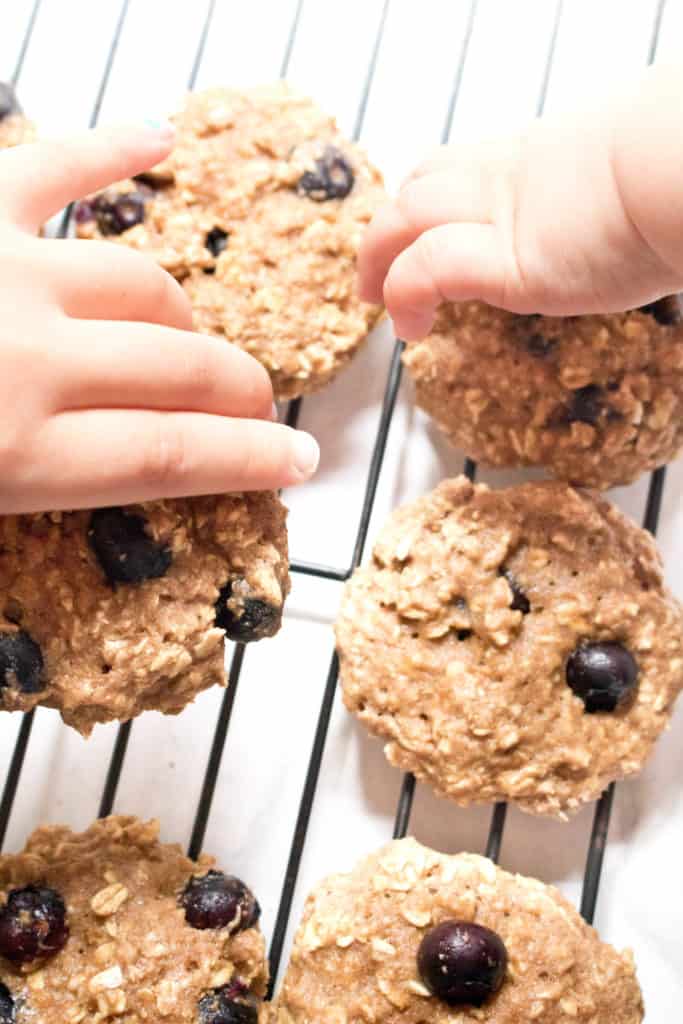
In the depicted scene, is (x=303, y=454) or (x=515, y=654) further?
(x=515, y=654)

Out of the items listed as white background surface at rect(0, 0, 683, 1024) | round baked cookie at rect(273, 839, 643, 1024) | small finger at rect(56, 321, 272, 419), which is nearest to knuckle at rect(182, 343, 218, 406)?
small finger at rect(56, 321, 272, 419)

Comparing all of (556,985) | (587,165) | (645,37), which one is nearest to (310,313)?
(587,165)

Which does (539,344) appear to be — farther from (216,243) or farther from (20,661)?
(20,661)

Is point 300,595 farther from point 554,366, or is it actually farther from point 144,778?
point 554,366

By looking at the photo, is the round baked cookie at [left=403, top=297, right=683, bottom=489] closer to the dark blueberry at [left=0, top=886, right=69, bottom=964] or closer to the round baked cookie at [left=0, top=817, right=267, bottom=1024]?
the round baked cookie at [left=0, top=817, right=267, bottom=1024]

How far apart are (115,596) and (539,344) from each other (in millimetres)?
599

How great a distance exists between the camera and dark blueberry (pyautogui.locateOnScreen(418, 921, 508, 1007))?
3.97ft

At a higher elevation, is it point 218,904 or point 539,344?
point 539,344

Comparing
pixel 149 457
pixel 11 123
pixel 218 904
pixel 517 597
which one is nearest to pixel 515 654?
pixel 517 597

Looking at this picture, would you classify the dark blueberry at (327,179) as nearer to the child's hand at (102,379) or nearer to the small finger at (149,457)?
the child's hand at (102,379)

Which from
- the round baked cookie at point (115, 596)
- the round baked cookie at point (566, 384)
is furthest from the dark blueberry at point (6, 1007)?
the round baked cookie at point (566, 384)

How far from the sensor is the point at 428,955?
1229 mm

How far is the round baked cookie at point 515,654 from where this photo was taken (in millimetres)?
1332

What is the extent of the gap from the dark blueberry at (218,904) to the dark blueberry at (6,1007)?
0.20 m
